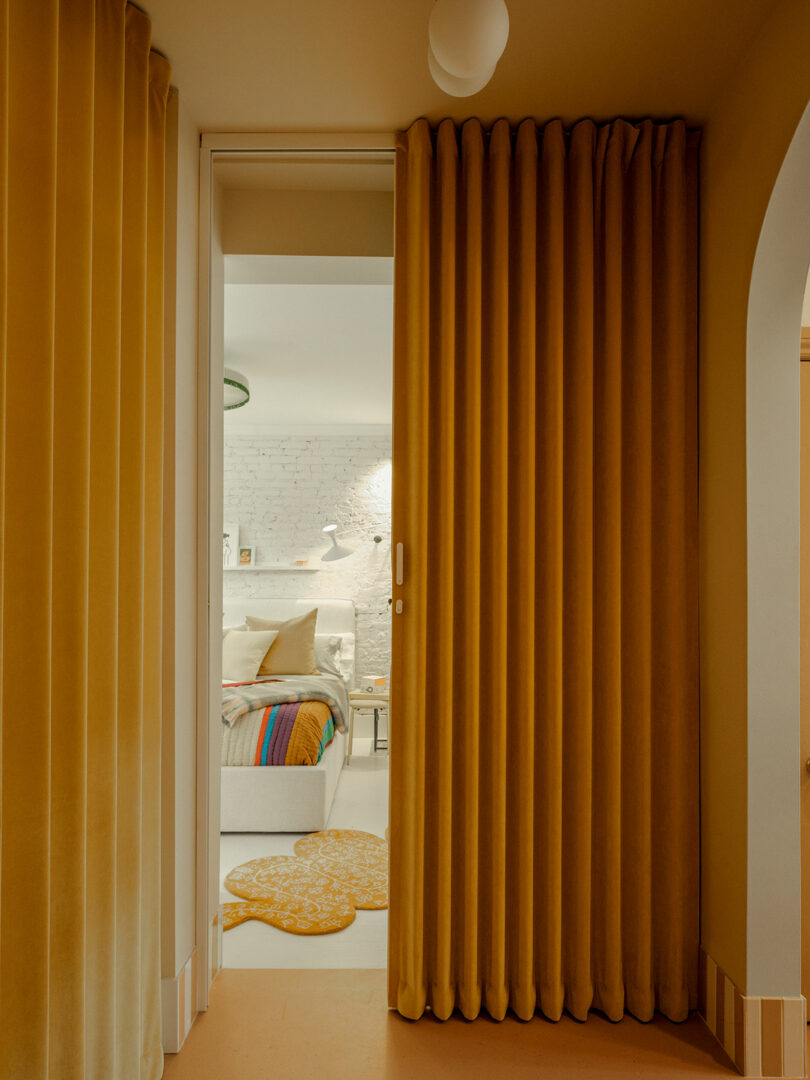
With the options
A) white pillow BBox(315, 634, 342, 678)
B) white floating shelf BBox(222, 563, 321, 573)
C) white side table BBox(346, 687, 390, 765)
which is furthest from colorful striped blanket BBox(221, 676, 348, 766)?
white floating shelf BBox(222, 563, 321, 573)

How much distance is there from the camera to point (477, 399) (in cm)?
208

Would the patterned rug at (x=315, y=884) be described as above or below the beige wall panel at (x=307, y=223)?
below

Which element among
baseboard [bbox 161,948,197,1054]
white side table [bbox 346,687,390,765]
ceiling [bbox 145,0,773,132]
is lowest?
baseboard [bbox 161,948,197,1054]

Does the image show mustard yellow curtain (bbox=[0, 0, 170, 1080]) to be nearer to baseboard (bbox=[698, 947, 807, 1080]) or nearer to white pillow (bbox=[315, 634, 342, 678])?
baseboard (bbox=[698, 947, 807, 1080])

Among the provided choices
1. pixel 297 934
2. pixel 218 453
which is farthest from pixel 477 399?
pixel 297 934

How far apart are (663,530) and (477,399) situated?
0.67 meters

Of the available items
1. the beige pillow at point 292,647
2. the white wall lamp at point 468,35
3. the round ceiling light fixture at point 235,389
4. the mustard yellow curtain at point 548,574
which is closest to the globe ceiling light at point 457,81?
the white wall lamp at point 468,35

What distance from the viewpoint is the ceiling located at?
1649 mm

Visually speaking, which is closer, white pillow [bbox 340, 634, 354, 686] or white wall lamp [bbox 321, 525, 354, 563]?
white pillow [bbox 340, 634, 354, 686]

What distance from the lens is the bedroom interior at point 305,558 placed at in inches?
95.8

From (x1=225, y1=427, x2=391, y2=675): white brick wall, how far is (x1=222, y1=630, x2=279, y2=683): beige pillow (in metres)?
1.00

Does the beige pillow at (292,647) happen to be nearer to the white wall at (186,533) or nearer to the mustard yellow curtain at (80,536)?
the white wall at (186,533)

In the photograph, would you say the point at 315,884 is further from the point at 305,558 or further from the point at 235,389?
the point at 305,558

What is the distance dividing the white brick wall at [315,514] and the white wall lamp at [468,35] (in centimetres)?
497
